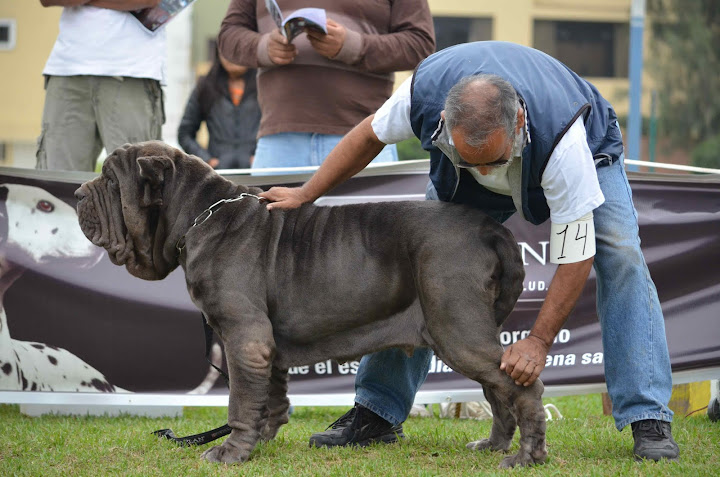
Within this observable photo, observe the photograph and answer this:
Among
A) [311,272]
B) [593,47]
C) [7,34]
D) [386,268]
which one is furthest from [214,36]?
[386,268]

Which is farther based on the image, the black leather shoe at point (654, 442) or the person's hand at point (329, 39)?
the person's hand at point (329, 39)

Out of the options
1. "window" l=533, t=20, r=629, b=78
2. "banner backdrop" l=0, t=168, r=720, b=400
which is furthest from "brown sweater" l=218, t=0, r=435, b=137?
"window" l=533, t=20, r=629, b=78

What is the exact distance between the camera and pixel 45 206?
5.11 metres

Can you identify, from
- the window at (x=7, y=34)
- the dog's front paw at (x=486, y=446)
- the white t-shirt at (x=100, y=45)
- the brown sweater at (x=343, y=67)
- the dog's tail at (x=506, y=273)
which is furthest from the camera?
the window at (x=7, y=34)

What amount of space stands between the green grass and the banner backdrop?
0.90 ft

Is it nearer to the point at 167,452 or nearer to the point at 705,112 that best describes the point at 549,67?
the point at 167,452

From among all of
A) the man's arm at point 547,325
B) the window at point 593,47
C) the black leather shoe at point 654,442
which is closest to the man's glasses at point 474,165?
the man's arm at point 547,325

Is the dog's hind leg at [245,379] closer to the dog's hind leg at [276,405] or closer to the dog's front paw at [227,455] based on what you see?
the dog's front paw at [227,455]

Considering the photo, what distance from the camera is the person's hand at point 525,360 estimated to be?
341 centimetres

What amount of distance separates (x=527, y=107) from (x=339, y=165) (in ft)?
2.95

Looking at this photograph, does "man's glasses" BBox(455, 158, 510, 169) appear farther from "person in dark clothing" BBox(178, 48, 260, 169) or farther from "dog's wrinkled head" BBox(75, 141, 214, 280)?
"person in dark clothing" BBox(178, 48, 260, 169)

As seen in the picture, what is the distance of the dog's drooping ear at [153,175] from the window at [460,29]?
17.3 meters

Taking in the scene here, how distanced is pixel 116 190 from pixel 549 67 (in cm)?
189

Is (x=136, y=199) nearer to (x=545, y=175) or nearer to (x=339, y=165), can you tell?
(x=339, y=165)
